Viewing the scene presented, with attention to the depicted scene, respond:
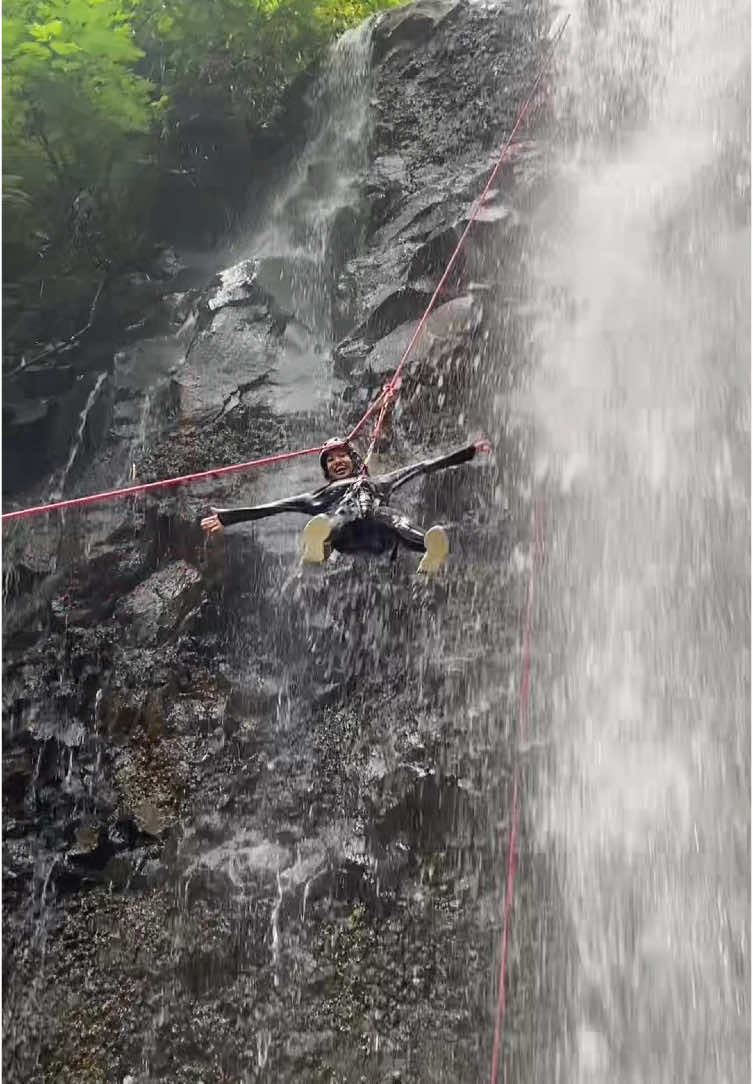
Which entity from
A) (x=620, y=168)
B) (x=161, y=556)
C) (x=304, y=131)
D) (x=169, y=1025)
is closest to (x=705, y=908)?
(x=169, y=1025)

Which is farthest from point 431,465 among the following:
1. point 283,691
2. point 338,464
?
point 283,691

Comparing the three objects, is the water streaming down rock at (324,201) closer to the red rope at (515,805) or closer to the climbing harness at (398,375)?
the climbing harness at (398,375)

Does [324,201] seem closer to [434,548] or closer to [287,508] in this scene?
[287,508]

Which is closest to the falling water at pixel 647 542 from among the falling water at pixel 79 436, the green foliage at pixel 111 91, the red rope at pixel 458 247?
the red rope at pixel 458 247

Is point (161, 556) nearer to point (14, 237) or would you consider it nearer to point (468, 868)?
point (468, 868)

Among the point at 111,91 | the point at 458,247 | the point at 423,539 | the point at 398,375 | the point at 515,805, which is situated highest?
the point at 111,91
